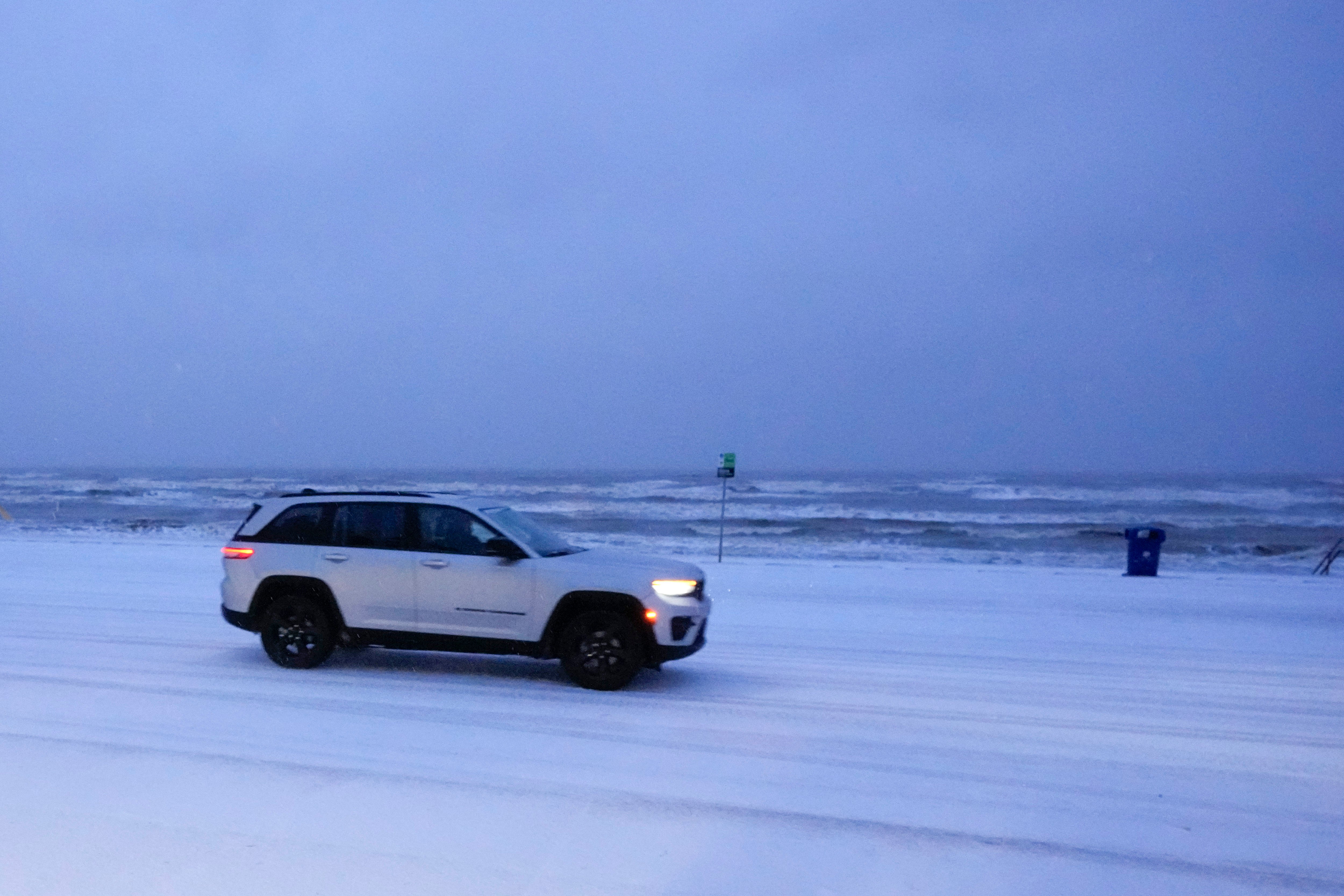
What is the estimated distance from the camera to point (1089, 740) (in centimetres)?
679

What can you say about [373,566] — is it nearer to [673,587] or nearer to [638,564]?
[638,564]

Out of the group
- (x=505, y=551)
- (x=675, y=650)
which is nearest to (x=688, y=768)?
(x=675, y=650)

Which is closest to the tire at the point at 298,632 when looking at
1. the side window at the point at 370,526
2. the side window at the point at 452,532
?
the side window at the point at 370,526

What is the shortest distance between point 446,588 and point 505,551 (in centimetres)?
57

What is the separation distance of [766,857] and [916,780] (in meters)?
1.55

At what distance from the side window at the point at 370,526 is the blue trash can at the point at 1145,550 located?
14396mm

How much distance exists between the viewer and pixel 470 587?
8.31 meters

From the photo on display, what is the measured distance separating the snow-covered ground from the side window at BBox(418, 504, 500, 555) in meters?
1.11

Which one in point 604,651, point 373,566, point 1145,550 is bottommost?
point 604,651

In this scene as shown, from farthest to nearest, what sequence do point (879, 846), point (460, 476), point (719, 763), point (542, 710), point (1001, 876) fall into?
point (460, 476)
point (542, 710)
point (719, 763)
point (879, 846)
point (1001, 876)

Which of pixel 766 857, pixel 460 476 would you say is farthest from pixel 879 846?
pixel 460 476

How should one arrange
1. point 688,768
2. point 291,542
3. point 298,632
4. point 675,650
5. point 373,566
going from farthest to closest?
point 291,542
point 298,632
point 373,566
point 675,650
point 688,768

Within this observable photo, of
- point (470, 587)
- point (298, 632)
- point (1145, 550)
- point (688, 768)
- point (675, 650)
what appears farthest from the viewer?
point (1145, 550)

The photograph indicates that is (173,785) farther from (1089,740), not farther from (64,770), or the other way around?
(1089,740)
